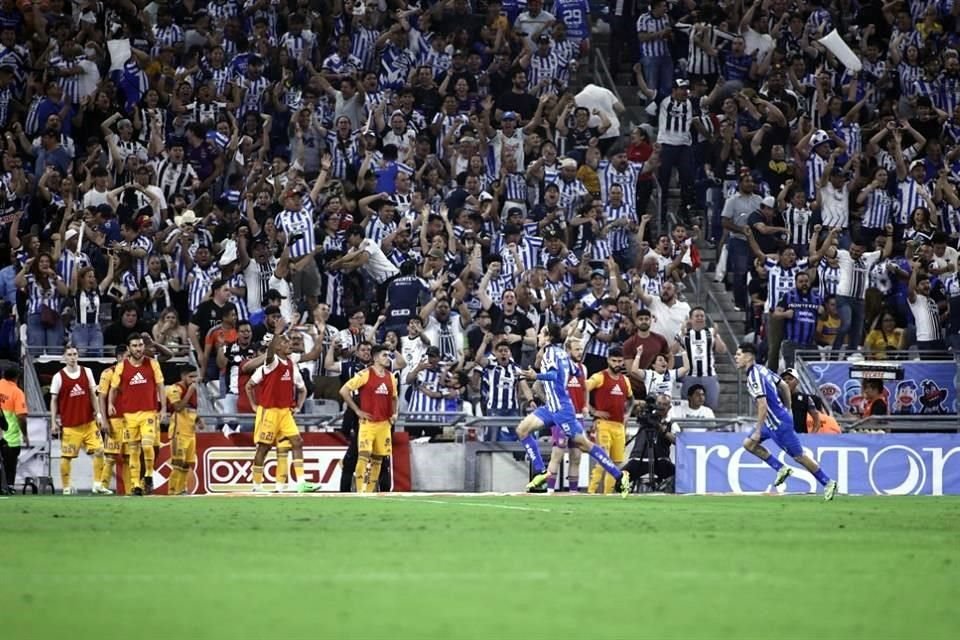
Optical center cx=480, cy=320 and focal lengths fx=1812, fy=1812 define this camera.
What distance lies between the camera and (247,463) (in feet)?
84.2

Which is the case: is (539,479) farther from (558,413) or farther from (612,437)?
(612,437)

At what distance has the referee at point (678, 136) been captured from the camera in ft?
98.8

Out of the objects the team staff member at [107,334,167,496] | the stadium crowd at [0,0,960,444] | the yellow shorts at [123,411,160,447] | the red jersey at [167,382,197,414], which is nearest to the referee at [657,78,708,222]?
the stadium crowd at [0,0,960,444]

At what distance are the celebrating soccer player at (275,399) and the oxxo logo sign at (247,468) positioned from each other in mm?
1404

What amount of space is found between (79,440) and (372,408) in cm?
397

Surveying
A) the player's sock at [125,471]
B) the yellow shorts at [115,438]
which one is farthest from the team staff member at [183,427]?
the yellow shorts at [115,438]

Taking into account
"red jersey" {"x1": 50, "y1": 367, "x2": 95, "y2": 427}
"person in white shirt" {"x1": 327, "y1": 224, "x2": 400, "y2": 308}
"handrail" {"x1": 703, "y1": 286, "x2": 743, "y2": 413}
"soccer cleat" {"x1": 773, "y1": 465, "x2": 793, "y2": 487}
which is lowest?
"soccer cleat" {"x1": 773, "y1": 465, "x2": 793, "y2": 487}

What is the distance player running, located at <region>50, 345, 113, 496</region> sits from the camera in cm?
2395

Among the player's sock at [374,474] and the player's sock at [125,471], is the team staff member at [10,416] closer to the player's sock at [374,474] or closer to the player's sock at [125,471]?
the player's sock at [125,471]

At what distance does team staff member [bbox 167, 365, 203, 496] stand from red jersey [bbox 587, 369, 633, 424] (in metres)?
5.35

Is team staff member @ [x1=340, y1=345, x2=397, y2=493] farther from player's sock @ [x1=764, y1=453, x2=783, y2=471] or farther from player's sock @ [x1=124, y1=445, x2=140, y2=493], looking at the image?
player's sock @ [x1=764, y1=453, x2=783, y2=471]

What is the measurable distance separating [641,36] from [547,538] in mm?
18342

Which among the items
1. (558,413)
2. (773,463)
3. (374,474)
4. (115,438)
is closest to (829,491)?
(773,463)

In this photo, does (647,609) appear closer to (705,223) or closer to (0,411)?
(0,411)
